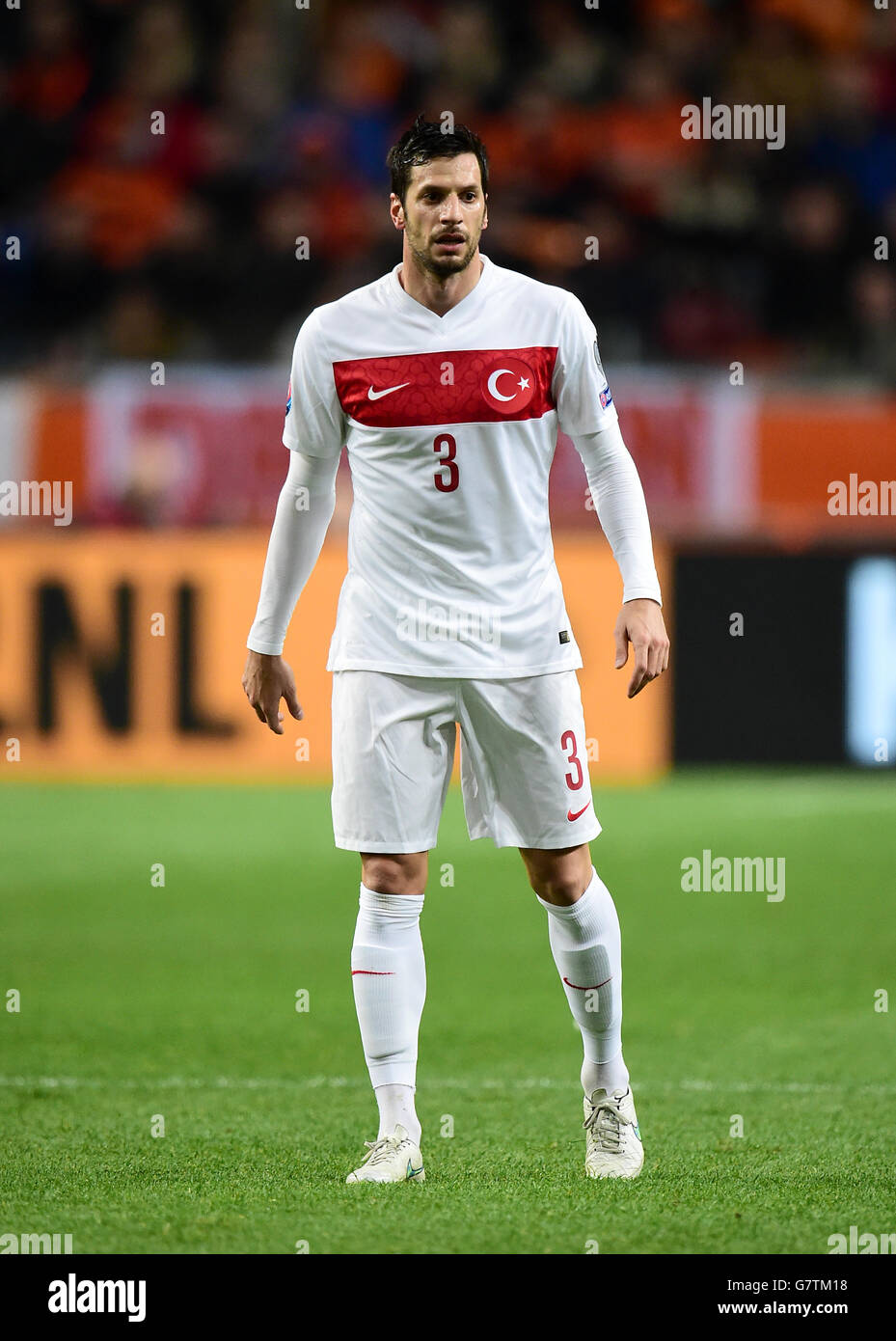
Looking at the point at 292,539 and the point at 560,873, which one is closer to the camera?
the point at 560,873

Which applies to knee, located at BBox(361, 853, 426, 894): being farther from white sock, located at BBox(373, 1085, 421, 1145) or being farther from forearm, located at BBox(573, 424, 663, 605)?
forearm, located at BBox(573, 424, 663, 605)

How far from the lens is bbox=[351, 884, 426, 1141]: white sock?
3.96 metres

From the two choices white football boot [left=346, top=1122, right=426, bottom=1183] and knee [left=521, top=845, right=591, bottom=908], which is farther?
knee [left=521, top=845, right=591, bottom=908]

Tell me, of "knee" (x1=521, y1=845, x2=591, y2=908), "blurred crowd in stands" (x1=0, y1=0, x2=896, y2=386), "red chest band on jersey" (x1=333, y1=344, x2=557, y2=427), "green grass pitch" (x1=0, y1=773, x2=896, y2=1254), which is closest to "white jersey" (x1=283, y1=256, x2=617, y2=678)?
"red chest band on jersey" (x1=333, y1=344, x2=557, y2=427)

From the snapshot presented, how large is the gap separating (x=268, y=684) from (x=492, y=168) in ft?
37.5

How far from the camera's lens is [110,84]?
1556 cm

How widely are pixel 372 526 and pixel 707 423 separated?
938 centimetres

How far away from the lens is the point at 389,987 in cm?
396

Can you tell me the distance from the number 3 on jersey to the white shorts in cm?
39

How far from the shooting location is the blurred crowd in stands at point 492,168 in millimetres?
14273

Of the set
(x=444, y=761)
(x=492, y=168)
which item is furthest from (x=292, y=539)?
(x=492, y=168)

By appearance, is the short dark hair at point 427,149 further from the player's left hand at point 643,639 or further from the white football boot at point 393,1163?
the white football boot at point 393,1163

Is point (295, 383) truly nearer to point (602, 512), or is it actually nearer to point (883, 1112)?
point (602, 512)

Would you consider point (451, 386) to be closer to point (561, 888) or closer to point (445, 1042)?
point (561, 888)
